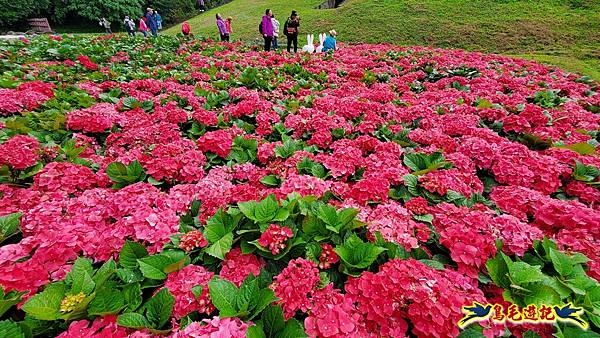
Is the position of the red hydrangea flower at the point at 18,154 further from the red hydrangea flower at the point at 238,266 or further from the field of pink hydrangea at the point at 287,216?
the red hydrangea flower at the point at 238,266

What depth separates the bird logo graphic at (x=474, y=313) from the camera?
1.93m

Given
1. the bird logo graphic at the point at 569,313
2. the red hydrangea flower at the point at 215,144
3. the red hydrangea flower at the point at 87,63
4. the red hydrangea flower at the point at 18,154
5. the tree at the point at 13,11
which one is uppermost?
the tree at the point at 13,11

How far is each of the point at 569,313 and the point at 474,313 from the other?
683 mm

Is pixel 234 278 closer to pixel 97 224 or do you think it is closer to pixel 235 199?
pixel 235 199

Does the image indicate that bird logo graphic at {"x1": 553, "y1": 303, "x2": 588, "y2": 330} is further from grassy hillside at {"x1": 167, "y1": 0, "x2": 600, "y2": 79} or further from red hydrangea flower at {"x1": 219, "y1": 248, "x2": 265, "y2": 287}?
grassy hillside at {"x1": 167, "y1": 0, "x2": 600, "y2": 79}

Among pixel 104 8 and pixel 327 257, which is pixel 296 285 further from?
pixel 104 8

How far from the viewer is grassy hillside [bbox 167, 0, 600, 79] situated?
53.6 ft

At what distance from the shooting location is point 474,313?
77.5 inches

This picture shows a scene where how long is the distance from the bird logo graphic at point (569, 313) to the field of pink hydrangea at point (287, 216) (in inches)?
1.7

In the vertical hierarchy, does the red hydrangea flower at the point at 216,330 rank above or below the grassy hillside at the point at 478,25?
below

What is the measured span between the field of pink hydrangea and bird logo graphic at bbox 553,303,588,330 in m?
0.04

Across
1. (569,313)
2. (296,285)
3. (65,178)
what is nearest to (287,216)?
(296,285)

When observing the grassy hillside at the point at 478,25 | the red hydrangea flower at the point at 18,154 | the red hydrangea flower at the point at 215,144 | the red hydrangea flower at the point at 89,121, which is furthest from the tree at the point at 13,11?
the red hydrangea flower at the point at 215,144

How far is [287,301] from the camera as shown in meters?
2.01
